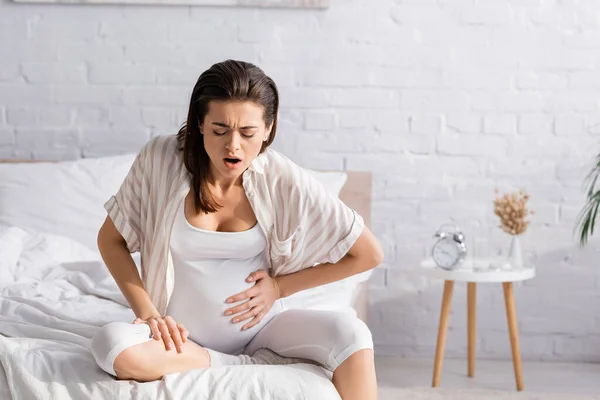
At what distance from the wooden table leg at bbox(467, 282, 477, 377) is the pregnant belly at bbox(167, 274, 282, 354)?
1397 millimetres

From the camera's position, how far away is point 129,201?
1.72 meters

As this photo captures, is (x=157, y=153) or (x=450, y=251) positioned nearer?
(x=157, y=153)

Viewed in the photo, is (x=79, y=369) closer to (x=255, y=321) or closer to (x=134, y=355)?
(x=134, y=355)

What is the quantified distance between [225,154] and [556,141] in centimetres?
192

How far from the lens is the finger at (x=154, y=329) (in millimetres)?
1524

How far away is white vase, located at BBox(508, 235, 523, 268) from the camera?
2866 millimetres

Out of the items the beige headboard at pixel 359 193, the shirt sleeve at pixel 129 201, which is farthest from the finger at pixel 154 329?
the beige headboard at pixel 359 193

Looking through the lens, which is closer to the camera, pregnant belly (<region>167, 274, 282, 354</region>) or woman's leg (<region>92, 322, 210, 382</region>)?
woman's leg (<region>92, 322, 210, 382</region>)

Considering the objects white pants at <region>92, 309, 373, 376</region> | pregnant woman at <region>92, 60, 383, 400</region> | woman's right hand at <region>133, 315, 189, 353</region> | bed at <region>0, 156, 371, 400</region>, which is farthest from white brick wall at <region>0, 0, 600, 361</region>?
woman's right hand at <region>133, 315, 189, 353</region>

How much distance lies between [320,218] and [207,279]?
10.7 inches

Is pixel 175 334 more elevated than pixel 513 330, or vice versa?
pixel 175 334

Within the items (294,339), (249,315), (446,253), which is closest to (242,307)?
(249,315)

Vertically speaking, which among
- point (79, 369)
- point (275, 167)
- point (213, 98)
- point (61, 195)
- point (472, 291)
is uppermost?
point (213, 98)

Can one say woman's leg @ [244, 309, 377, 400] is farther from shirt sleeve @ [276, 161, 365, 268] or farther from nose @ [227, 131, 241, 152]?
nose @ [227, 131, 241, 152]
